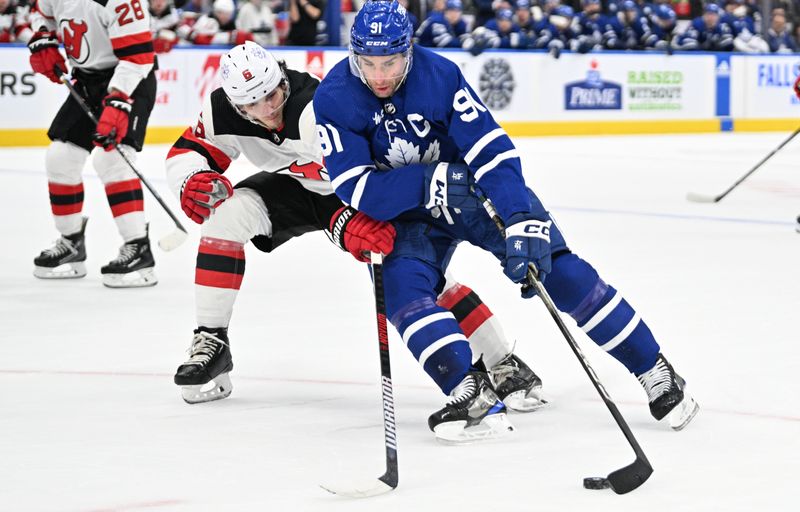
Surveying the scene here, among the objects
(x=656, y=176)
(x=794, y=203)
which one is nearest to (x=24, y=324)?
(x=794, y=203)

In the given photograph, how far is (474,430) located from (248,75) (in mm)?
992

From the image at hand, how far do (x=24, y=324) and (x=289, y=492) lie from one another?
6.73 ft

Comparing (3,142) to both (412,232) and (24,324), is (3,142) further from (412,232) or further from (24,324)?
(412,232)

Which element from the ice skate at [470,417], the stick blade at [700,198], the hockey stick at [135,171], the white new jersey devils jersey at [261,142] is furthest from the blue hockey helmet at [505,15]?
the ice skate at [470,417]

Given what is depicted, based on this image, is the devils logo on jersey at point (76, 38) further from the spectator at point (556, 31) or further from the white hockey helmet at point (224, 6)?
the spectator at point (556, 31)

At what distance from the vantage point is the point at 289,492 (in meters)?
2.36

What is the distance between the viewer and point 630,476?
2348 millimetres

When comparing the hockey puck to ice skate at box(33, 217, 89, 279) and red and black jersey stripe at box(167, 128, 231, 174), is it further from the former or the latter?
ice skate at box(33, 217, 89, 279)

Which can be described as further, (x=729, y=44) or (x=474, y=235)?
(x=729, y=44)

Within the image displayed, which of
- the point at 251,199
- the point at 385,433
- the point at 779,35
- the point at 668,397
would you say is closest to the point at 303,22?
the point at 779,35

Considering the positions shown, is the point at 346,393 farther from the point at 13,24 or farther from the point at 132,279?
the point at 13,24

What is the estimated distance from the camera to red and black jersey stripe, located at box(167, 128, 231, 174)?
3.35 metres

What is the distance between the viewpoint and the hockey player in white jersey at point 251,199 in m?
3.09

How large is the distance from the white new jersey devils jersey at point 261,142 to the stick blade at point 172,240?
1903 millimetres
